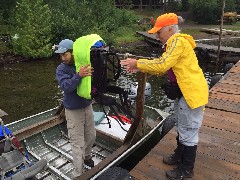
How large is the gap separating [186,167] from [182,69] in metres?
1.75

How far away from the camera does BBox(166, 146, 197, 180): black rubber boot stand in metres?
4.29

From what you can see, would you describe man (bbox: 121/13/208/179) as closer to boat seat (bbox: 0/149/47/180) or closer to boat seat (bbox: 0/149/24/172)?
boat seat (bbox: 0/149/47/180)

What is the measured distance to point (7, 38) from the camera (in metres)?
19.7

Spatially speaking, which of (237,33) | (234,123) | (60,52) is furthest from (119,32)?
(60,52)

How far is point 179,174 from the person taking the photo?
465 cm

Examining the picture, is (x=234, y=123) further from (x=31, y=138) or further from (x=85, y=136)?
(x=31, y=138)

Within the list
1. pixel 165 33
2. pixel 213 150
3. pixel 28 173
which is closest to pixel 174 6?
pixel 213 150

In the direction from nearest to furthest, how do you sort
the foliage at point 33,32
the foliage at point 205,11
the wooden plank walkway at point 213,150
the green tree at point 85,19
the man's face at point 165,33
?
the man's face at point 165,33 → the wooden plank walkway at point 213,150 → the foliage at point 33,32 → the green tree at point 85,19 → the foliage at point 205,11

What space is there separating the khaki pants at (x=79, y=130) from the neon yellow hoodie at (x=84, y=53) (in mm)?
662

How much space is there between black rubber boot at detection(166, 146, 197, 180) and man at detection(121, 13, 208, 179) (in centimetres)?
2

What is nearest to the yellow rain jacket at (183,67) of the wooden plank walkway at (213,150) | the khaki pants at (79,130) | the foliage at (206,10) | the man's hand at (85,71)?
the man's hand at (85,71)

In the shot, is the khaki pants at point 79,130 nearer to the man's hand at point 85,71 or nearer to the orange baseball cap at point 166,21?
the man's hand at point 85,71

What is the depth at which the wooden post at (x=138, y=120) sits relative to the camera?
5211 mm

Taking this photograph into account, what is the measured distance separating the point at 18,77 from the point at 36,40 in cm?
407
